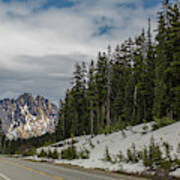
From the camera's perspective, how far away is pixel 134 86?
50.1m

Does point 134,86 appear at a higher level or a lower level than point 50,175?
higher

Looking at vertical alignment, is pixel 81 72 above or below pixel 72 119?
above

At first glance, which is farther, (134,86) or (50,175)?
(134,86)

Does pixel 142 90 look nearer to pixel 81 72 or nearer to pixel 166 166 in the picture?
pixel 81 72

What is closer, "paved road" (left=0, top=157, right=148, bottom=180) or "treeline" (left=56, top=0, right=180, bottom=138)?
"paved road" (left=0, top=157, right=148, bottom=180)

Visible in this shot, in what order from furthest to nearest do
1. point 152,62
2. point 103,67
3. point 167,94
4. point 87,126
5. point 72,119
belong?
point 72,119
point 87,126
point 103,67
point 152,62
point 167,94

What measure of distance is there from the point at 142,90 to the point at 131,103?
20.0 feet

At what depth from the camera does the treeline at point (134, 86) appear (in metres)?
34.5

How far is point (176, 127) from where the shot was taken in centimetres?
2464

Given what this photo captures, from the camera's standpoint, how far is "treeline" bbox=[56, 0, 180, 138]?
113ft

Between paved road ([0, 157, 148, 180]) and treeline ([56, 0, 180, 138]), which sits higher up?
treeline ([56, 0, 180, 138])

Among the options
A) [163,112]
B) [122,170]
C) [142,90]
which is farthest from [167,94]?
[122,170]

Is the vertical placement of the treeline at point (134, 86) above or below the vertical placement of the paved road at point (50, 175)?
above

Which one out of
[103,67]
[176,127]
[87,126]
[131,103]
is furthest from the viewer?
[87,126]
